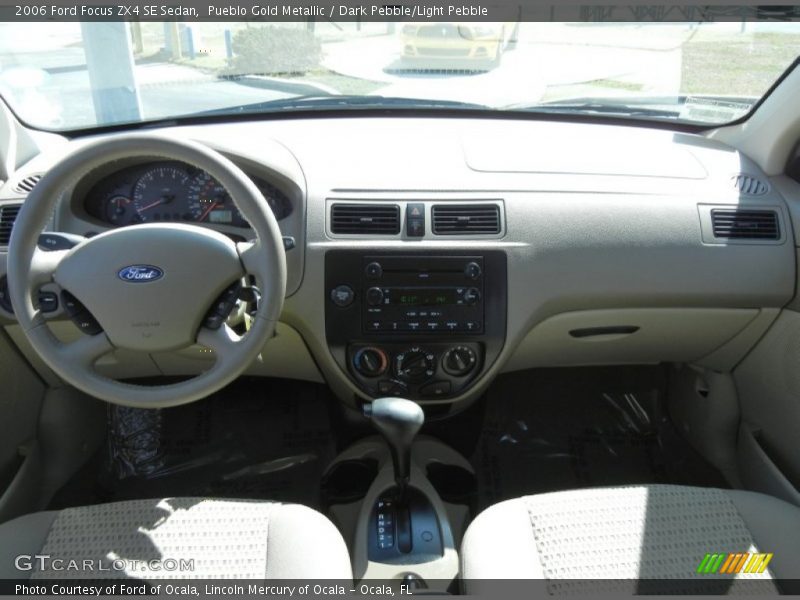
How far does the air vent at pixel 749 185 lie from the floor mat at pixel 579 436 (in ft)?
2.83

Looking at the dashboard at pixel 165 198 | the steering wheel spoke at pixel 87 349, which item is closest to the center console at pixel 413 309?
the dashboard at pixel 165 198

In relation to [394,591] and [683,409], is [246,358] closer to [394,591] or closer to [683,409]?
[394,591]

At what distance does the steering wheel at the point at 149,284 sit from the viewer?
58.7 inches

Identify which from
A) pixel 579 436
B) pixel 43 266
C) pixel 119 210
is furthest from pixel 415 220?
pixel 579 436

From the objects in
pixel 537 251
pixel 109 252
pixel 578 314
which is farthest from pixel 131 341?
pixel 578 314

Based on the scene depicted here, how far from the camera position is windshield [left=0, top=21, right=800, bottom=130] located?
2.15 metres

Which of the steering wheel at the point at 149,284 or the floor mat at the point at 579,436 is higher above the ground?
the steering wheel at the point at 149,284

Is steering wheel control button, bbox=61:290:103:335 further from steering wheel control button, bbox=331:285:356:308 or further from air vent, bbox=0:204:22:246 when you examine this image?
steering wheel control button, bbox=331:285:356:308

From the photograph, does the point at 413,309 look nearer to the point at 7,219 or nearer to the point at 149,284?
the point at 149,284

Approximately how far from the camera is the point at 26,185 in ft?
6.44

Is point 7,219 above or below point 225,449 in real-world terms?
above

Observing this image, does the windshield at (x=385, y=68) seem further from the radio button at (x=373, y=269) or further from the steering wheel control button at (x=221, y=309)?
the steering wheel control button at (x=221, y=309)

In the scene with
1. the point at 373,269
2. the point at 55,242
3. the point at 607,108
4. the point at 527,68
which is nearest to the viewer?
the point at 55,242

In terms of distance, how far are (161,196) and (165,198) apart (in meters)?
0.01
